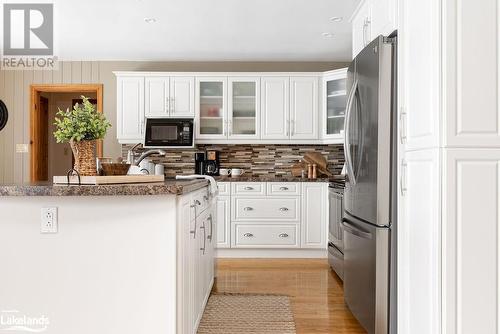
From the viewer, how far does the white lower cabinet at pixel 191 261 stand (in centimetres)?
197

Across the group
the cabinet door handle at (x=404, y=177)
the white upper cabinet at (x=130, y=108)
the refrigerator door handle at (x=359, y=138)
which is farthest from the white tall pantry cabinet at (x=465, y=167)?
the white upper cabinet at (x=130, y=108)

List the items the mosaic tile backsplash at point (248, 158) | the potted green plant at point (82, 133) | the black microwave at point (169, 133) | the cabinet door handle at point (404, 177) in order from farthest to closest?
the mosaic tile backsplash at point (248, 158) → the black microwave at point (169, 133) → the cabinet door handle at point (404, 177) → the potted green plant at point (82, 133)

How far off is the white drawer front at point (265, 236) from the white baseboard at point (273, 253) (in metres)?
0.08

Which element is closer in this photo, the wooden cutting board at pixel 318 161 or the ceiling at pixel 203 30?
the ceiling at pixel 203 30

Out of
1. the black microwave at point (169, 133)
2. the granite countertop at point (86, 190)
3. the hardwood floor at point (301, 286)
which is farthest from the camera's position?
the black microwave at point (169, 133)

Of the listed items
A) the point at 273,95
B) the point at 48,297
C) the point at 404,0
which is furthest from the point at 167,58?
the point at 48,297

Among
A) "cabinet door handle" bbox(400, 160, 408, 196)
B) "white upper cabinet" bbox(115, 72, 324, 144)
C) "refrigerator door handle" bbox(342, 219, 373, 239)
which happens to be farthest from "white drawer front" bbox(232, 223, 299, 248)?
"cabinet door handle" bbox(400, 160, 408, 196)

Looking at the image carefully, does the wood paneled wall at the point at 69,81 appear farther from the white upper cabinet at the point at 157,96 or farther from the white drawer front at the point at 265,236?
the white drawer front at the point at 265,236

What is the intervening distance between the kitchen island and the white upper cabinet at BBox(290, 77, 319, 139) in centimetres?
365

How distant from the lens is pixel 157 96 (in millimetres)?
5430

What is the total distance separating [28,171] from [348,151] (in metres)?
4.67

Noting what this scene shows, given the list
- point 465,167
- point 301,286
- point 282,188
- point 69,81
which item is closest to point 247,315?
point 301,286

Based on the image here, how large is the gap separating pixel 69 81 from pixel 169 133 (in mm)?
1730

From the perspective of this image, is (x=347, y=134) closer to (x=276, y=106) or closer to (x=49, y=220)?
(x=49, y=220)
